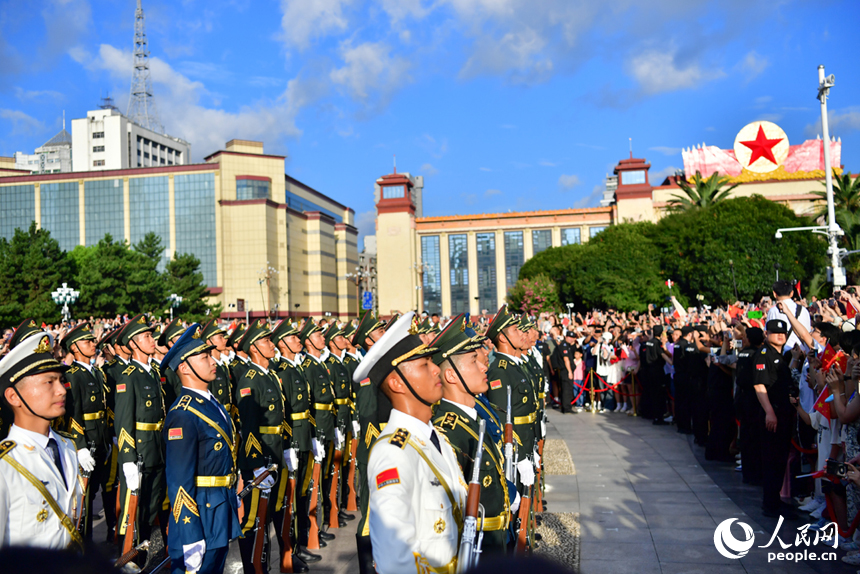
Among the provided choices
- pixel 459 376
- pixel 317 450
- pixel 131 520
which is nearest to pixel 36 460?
pixel 459 376

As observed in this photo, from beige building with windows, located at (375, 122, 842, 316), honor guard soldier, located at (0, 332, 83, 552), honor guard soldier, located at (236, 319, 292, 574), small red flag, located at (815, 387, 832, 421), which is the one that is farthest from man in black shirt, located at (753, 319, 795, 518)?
beige building with windows, located at (375, 122, 842, 316)

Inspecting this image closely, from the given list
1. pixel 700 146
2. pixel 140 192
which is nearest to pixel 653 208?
pixel 700 146

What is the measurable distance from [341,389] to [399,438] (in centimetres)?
620

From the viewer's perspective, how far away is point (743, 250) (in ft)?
133

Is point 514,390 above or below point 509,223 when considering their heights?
below

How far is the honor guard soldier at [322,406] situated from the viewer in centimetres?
802

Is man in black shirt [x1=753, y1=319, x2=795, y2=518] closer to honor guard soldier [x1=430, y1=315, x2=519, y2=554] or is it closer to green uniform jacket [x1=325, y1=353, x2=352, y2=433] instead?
honor guard soldier [x1=430, y1=315, x2=519, y2=554]

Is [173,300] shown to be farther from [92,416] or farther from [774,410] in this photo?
[774,410]

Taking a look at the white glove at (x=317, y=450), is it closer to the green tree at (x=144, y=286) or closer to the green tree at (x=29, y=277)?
the green tree at (x=29, y=277)

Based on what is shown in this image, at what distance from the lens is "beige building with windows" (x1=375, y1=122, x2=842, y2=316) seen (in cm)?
6681

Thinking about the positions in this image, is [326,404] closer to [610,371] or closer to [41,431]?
[41,431]

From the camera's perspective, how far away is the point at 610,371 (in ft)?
59.1

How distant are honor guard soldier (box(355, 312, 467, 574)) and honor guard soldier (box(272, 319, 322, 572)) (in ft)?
12.8

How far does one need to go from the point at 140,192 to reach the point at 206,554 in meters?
88.4
